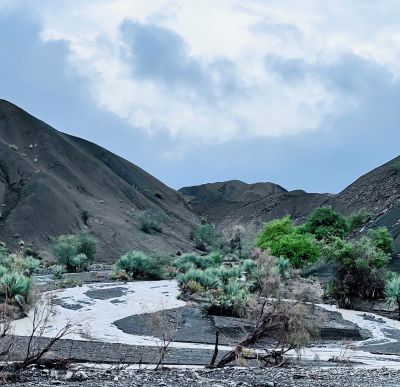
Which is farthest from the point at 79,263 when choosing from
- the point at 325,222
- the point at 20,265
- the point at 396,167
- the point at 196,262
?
the point at 396,167

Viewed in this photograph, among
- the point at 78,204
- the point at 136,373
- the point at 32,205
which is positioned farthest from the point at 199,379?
the point at 78,204

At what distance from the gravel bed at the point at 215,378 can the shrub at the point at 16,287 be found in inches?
401

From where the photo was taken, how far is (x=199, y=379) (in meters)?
12.0

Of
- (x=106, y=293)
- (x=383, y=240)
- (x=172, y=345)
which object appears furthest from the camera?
(x=383, y=240)

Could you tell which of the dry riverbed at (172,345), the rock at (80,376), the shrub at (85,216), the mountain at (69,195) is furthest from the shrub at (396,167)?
the rock at (80,376)

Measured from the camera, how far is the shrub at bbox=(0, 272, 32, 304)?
2218 cm

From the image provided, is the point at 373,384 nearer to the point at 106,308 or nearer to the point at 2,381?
the point at 2,381

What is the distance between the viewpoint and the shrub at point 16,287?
72.8 feet

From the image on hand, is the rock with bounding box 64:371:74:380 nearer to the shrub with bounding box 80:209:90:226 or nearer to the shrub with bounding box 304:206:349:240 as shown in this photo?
the shrub with bounding box 304:206:349:240

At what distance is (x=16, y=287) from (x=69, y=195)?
214ft

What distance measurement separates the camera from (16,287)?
74.2ft

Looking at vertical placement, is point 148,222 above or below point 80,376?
above

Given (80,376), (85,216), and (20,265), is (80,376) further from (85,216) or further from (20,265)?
(85,216)

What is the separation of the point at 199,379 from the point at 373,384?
3080mm
